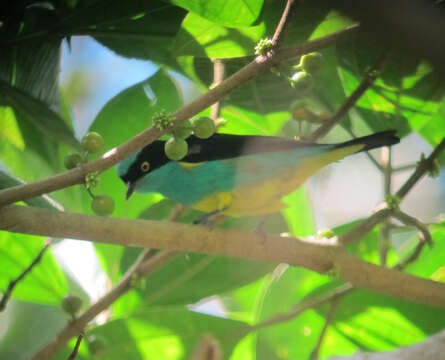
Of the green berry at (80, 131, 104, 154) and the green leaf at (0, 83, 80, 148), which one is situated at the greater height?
the green leaf at (0, 83, 80, 148)

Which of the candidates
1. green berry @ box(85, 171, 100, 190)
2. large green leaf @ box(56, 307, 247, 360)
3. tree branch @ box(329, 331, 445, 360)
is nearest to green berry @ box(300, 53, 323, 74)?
green berry @ box(85, 171, 100, 190)

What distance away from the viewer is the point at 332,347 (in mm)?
2656

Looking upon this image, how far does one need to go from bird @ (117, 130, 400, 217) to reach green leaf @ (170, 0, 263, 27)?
0.70 metres

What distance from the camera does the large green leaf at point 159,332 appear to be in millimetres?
2566

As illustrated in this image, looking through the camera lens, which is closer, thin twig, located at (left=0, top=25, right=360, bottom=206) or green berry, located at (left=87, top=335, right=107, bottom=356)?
thin twig, located at (left=0, top=25, right=360, bottom=206)

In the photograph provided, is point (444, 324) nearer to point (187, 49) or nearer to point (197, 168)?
point (197, 168)

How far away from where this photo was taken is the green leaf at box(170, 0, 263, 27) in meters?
1.90

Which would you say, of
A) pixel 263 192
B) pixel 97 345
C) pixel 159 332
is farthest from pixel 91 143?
pixel 159 332

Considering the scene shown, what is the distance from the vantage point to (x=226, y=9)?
6.26 feet

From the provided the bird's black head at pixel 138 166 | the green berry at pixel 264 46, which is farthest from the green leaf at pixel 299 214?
the green berry at pixel 264 46

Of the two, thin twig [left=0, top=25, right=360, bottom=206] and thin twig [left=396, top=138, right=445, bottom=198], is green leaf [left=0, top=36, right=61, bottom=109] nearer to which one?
thin twig [left=0, top=25, right=360, bottom=206]

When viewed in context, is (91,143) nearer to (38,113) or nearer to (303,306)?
(38,113)

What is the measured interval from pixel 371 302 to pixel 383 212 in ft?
1.89

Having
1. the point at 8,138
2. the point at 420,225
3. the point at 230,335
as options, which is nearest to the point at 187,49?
the point at 8,138
